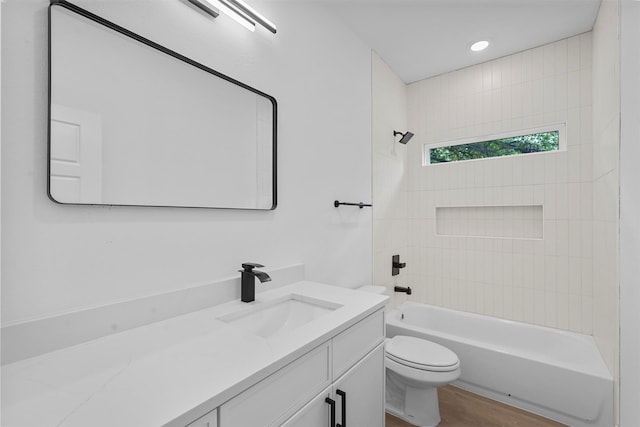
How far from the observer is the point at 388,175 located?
8.70 ft

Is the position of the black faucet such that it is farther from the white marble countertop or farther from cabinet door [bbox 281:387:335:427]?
cabinet door [bbox 281:387:335:427]

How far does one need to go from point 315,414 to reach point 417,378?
103 cm

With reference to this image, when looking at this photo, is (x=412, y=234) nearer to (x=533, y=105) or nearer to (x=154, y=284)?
(x=533, y=105)

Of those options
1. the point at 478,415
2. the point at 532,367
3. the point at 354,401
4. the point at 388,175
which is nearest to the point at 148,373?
the point at 354,401

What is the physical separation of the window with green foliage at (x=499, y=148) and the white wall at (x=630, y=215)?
1.10m

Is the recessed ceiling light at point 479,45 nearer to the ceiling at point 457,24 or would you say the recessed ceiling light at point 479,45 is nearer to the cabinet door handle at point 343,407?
the ceiling at point 457,24

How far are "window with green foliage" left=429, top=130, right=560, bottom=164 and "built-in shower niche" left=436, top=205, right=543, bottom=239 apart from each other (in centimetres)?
47

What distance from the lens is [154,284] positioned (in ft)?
3.41

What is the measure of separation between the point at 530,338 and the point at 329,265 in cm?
176

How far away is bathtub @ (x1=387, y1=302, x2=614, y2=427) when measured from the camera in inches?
67.3

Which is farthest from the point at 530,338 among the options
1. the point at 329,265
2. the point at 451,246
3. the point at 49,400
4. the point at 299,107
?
the point at 49,400

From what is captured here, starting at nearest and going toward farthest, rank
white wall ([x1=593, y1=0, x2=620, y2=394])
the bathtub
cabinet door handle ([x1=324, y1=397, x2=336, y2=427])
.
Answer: cabinet door handle ([x1=324, y1=397, x2=336, y2=427]), white wall ([x1=593, y1=0, x2=620, y2=394]), the bathtub

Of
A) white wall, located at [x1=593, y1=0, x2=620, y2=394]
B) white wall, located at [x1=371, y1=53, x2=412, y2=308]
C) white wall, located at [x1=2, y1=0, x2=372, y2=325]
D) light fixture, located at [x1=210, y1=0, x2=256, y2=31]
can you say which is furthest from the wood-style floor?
Answer: light fixture, located at [x1=210, y1=0, x2=256, y2=31]

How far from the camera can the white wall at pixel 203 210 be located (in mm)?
781
